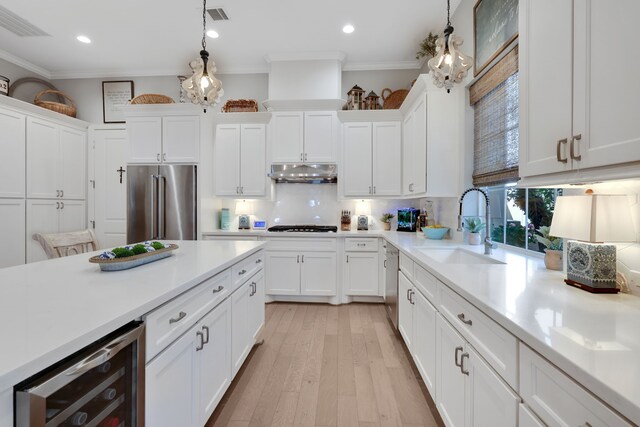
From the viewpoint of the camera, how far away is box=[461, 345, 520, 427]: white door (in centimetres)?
90

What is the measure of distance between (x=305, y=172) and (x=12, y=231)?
345 cm

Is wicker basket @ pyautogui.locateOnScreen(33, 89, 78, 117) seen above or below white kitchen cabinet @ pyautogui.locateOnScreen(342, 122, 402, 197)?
above

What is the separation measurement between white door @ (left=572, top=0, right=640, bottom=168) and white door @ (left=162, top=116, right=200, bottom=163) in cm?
364

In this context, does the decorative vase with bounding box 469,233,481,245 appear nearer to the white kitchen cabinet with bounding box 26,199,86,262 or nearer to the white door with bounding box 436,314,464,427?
the white door with bounding box 436,314,464,427

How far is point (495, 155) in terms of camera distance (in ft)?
7.52

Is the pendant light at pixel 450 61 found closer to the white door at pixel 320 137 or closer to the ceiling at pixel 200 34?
the ceiling at pixel 200 34

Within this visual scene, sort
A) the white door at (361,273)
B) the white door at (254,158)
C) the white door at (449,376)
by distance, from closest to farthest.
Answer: the white door at (449,376) < the white door at (361,273) < the white door at (254,158)

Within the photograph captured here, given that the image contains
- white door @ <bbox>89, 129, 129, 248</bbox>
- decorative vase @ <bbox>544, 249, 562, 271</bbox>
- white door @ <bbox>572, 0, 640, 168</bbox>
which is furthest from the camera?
white door @ <bbox>89, 129, 129, 248</bbox>

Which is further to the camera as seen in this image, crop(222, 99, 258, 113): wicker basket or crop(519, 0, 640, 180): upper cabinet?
crop(222, 99, 258, 113): wicker basket

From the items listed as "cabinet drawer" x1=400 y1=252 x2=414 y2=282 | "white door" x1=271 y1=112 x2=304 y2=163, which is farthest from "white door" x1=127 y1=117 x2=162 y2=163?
"cabinet drawer" x1=400 y1=252 x2=414 y2=282

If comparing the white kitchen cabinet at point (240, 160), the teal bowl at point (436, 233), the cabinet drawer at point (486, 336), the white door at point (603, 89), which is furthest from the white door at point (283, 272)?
the white door at point (603, 89)

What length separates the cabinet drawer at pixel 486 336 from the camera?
2.91 feet

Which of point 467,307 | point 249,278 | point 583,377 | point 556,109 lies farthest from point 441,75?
point 249,278

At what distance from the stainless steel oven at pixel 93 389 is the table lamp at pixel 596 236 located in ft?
5.71
